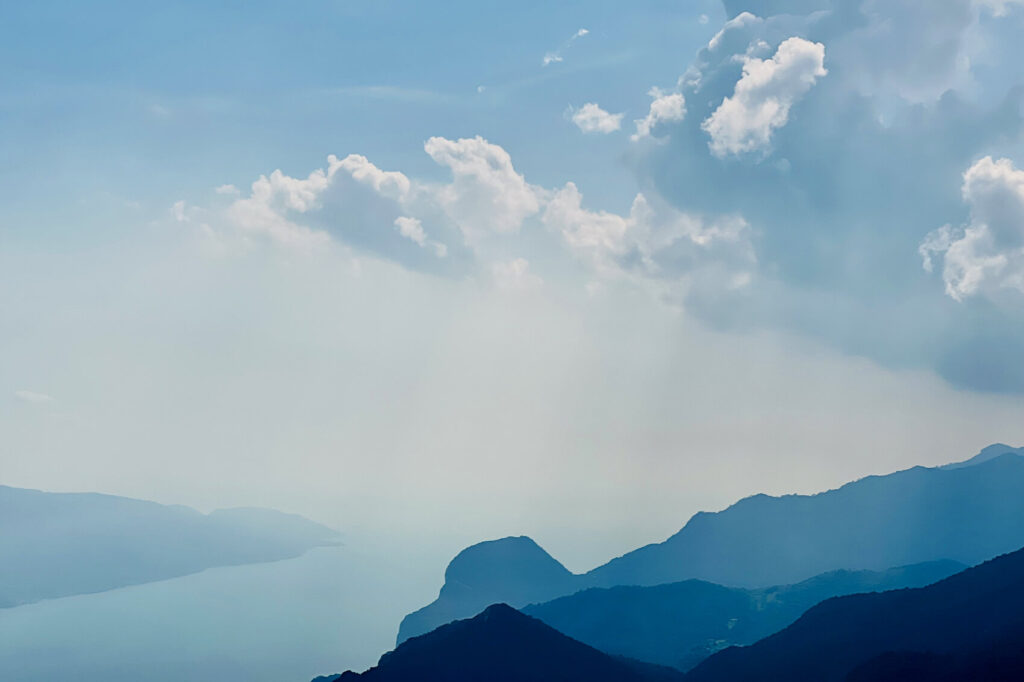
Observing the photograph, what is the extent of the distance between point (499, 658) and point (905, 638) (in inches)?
3280

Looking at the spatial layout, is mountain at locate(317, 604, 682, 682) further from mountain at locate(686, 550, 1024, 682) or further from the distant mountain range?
mountain at locate(686, 550, 1024, 682)

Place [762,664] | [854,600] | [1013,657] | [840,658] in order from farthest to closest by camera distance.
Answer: [854,600]
[762,664]
[840,658]
[1013,657]

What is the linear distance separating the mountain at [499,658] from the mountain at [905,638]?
24.1 meters

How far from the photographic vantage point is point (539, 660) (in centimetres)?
15350

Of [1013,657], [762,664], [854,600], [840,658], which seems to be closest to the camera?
[1013,657]

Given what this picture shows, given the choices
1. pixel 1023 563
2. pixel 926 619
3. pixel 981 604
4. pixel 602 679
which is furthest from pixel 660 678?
pixel 1023 563

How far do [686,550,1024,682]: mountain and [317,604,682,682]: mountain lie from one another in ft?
79.0

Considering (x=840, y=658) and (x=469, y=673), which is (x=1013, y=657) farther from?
(x=469, y=673)

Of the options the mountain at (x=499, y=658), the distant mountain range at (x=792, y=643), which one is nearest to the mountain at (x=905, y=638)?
the distant mountain range at (x=792, y=643)

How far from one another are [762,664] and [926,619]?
35.6m

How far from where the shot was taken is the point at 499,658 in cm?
15288

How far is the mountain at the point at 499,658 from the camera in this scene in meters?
148

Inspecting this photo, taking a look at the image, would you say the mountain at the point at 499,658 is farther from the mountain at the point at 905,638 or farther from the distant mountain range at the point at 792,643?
the mountain at the point at 905,638

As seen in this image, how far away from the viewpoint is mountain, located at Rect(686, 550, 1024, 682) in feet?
378
